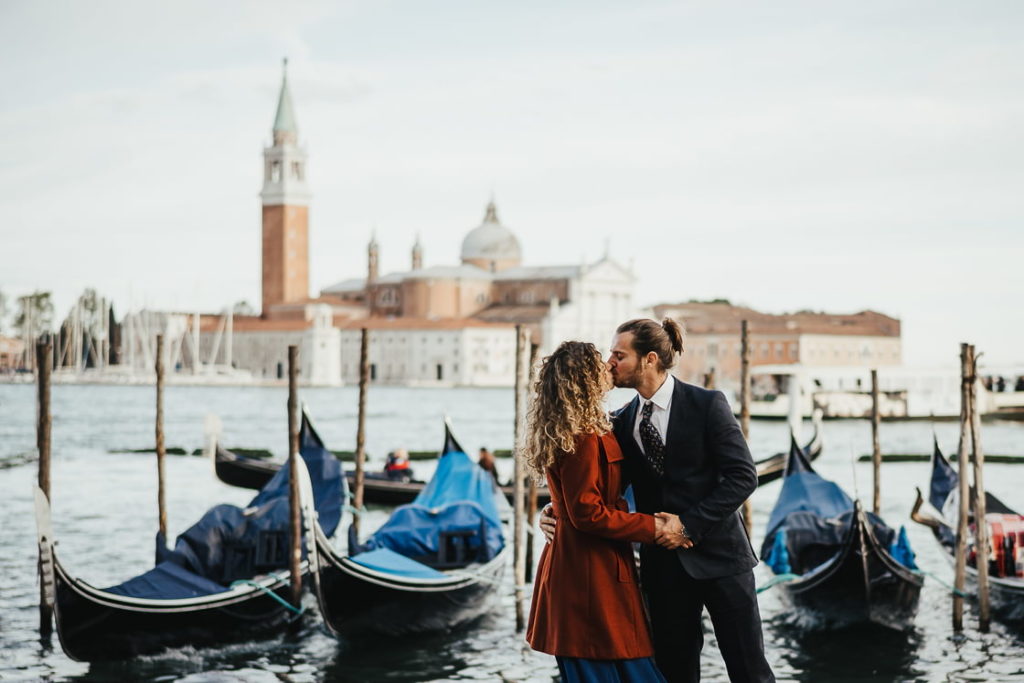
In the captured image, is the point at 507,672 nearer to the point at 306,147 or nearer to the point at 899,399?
the point at 899,399

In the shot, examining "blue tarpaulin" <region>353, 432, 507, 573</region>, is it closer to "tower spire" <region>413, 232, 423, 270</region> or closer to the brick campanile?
the brick campanile

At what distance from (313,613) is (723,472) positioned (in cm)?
337

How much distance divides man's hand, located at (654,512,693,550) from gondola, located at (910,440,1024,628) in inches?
132

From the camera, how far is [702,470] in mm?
2072

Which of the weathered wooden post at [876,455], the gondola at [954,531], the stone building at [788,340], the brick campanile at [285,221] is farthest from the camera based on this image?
the brick campanile at [285,221]

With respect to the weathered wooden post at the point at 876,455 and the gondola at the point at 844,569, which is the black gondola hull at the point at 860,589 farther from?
the weathered wooden post at the point at 876,455

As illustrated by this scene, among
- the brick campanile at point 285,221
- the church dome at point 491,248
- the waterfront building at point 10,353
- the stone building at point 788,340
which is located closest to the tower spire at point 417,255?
the church dome at point 491,248

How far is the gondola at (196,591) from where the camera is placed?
4266mm

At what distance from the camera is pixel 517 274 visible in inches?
2183

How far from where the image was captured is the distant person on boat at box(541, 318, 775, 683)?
2061 millimetres

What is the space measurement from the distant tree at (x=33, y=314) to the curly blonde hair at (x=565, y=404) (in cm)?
5170

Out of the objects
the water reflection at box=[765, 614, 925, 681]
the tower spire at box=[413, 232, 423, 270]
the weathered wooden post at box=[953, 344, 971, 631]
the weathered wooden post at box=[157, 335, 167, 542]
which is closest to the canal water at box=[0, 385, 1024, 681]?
the water reflection at box=[765, 614, 925, 681]

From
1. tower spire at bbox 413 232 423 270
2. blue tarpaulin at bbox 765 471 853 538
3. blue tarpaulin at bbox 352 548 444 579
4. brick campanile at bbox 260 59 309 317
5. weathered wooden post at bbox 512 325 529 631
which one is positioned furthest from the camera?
tower spire at bbox 413 232 423 270

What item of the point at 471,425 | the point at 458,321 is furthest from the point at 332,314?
the point at 471,425
